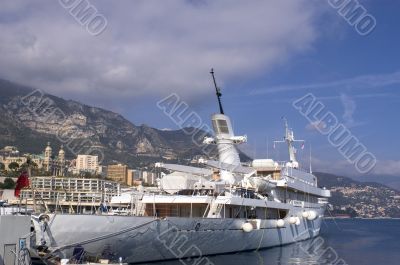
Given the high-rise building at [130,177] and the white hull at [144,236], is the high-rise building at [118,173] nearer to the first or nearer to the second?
the high-rise building at [130,177]

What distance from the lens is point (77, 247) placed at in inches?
908

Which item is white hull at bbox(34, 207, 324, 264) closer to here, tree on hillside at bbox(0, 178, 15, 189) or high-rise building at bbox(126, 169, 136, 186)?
tree on hillside at bbox(0, 178, 15, 189)

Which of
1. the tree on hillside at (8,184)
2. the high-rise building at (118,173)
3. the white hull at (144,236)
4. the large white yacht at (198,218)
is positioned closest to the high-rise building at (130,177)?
the high-rise building at (118,173)

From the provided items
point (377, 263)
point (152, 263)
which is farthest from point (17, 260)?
point (377, 263)

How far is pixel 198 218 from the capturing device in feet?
91.1

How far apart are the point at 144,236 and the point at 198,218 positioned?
3743mm

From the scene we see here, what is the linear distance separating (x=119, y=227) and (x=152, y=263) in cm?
371

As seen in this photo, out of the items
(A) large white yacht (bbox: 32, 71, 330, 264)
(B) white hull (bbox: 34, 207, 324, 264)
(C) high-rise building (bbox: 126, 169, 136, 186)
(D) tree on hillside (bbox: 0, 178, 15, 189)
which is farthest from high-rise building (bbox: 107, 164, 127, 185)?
(B) white hull (bbox: 34, 207, 324, 264)

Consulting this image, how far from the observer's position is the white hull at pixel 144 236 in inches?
917

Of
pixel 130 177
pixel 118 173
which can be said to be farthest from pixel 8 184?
pixel 130 177

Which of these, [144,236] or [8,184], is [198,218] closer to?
[144,236]

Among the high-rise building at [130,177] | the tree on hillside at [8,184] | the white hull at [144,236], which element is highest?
the high-rise building at [130,177]

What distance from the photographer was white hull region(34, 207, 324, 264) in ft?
76.4

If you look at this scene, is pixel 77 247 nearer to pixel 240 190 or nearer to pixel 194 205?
pixel 194 205
